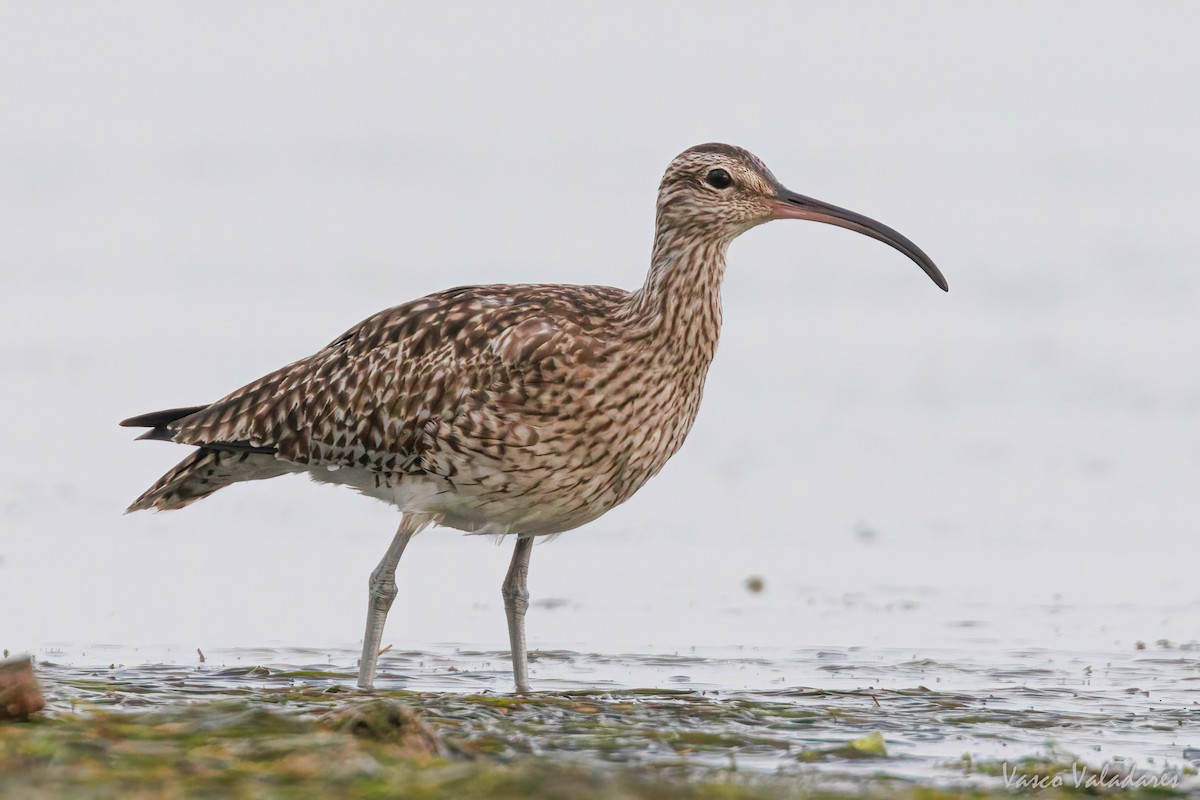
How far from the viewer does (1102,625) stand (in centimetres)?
1077

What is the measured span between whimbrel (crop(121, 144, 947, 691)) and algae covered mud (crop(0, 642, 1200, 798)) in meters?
0.74

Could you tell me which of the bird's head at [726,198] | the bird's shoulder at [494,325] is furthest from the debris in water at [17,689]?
the bird's head at [726,198]

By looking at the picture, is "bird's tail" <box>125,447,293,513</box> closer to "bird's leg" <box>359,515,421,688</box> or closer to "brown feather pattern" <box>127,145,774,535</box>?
"brown feather pattern" <box>127,145,774,535</box>

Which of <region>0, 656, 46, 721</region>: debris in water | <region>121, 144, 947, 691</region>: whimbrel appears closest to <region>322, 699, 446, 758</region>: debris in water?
<region>0, 656, 46, 721</region>: debris in water

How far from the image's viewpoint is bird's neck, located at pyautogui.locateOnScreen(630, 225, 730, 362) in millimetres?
8984

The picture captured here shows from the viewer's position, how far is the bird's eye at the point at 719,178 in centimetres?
900

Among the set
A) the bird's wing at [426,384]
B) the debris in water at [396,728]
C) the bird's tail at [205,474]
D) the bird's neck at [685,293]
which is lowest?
the debris in water at [396,728]

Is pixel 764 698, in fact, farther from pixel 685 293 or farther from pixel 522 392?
pixel 685 293

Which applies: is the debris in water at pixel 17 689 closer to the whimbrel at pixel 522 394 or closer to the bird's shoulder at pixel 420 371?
the whimbrel at pixel 522 394

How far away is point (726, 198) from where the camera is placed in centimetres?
898

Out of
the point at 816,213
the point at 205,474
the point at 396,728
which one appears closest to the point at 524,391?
the point at 816,213

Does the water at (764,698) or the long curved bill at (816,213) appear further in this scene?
the long curved bill at (816,213)

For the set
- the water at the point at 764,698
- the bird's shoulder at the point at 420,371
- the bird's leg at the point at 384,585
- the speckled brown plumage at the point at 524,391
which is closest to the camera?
the water at the point at 764,698

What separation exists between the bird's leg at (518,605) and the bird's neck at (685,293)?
4.36 ft
